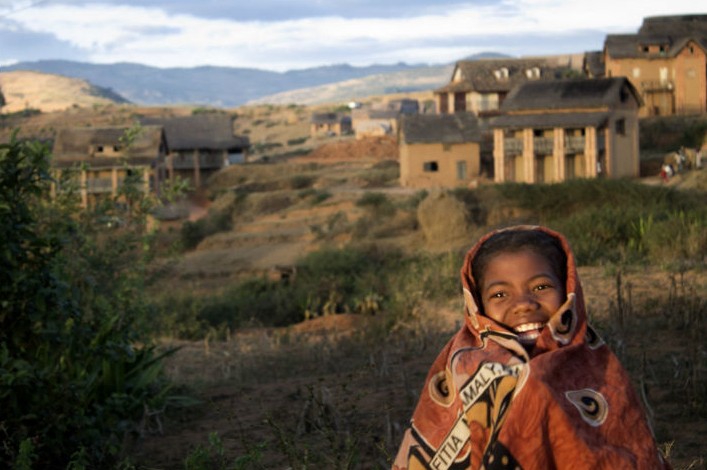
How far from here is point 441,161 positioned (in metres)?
40.4

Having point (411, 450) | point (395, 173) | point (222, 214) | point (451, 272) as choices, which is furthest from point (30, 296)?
point (395, 173)

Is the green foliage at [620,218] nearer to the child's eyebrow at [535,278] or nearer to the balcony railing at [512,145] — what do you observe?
the balcony railing at [512,145]

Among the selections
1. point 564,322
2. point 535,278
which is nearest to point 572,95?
point 535,278

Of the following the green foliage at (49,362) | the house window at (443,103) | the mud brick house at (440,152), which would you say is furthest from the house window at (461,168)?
the green foliage at (49,362)

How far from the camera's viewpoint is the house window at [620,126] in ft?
123

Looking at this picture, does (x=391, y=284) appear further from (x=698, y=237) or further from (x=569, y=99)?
(x=569, y=99)

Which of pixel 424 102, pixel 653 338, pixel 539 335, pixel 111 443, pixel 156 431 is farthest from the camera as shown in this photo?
pixel 424 102

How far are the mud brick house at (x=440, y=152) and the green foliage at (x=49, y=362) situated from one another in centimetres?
3324

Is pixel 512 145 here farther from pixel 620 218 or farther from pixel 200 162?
pixel 620 218

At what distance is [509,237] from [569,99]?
117 feet

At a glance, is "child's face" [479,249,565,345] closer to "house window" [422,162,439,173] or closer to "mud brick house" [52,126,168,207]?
"mud brick house" [52,126,168,207]

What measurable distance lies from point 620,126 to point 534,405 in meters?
36.7

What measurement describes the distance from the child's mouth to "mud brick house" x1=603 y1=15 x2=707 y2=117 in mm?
50000

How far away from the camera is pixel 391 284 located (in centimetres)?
1755
